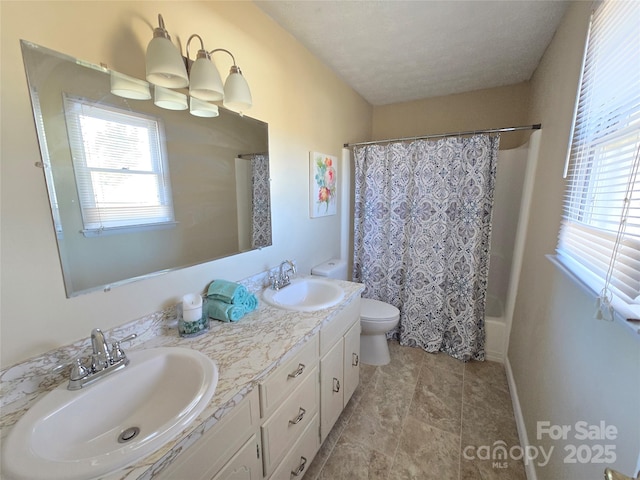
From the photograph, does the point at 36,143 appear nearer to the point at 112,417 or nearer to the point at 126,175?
the point at 126,175

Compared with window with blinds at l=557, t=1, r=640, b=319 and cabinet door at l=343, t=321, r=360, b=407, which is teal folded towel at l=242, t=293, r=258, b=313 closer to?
cabinet door at l=343, t=321, r=360, b=407

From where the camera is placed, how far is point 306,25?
1.56 metres

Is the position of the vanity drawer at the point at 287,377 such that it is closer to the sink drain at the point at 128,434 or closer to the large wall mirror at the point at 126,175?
the sink drain at the point at 128,434

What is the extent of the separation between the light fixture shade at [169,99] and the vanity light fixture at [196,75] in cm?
3

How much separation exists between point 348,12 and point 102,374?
195 centimetres

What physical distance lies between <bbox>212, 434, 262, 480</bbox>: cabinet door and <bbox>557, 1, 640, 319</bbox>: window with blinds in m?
1.15

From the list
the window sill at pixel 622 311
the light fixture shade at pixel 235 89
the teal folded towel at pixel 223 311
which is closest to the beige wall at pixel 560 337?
the window sill at pixel 622 311

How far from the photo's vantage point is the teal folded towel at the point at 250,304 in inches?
49.5

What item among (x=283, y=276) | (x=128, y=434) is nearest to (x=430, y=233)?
(x=283, y=276)

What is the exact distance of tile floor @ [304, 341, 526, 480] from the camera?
1.34 m

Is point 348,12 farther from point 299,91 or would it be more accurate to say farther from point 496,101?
point 496,101

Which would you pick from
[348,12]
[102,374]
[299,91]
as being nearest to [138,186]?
[102,374]

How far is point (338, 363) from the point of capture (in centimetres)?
146

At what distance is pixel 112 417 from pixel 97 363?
168mm
